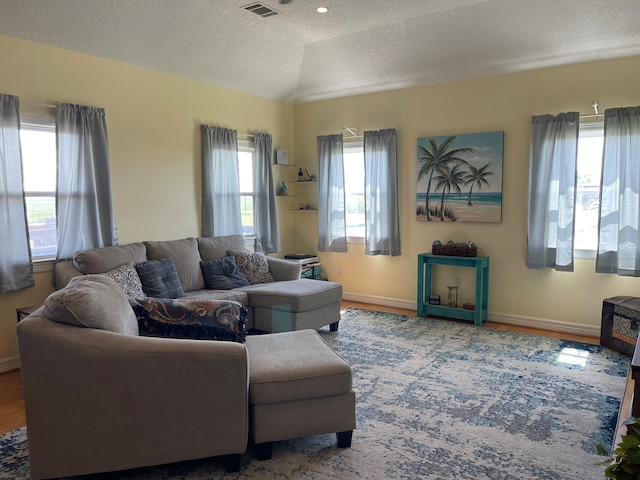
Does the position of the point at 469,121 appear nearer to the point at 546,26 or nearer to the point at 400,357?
the point at 546,26

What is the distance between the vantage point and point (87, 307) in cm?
211

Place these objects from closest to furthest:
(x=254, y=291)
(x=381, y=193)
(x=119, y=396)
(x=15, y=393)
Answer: (x=119, y=396)
(x=15, y=393)
(x=254, y=291)
(x=381, y=193)

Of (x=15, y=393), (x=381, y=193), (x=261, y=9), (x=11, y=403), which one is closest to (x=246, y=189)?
(x=381, y=193)

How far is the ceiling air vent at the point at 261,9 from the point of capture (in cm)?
397

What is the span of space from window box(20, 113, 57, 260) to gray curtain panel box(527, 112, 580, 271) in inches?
173

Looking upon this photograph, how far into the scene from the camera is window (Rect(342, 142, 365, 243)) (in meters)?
5.88

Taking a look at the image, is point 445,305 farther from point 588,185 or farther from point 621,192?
point 621,192

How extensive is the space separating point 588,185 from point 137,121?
171 inches

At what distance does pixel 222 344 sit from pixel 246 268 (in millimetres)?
2564

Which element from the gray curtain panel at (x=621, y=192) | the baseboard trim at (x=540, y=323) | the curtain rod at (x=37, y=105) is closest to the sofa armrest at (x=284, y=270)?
the baseboard trim at (x=540, y=323)

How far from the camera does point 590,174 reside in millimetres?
4359

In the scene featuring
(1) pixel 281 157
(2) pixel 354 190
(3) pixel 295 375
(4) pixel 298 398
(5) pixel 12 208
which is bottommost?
(4) pixel 298 398

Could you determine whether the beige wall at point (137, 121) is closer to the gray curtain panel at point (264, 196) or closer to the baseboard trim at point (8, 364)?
the baseboard trim at point (8, 364)

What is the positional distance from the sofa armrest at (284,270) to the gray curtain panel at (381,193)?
1166mm
